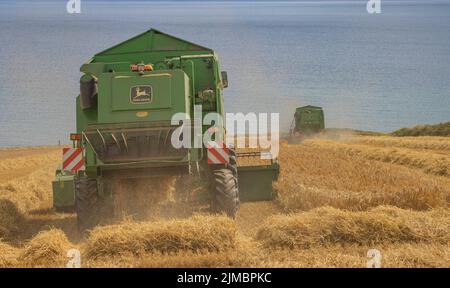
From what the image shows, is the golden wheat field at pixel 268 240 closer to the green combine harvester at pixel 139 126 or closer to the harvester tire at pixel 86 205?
the harvester tire at pixel 86 205

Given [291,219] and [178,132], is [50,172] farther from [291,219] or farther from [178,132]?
[291,219]

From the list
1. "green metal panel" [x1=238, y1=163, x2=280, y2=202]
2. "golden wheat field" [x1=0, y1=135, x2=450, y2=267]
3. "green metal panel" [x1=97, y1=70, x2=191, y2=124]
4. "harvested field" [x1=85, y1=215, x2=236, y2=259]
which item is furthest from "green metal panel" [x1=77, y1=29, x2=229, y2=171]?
"harvested field" [x1=85, y1=215, x2=236, y2=259]

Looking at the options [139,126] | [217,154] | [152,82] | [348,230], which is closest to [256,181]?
[217,154]

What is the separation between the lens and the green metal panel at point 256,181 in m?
16.1

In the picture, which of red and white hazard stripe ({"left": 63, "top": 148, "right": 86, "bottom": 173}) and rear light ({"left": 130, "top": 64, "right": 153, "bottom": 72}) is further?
red and white hazard stripe ({"left": 63, "top": 148, "right": 86, "bottom": 173})

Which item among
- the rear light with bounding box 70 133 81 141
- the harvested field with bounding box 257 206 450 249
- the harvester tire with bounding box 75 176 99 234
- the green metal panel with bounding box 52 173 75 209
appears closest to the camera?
the harvested field with bounding box 257 206 450 249

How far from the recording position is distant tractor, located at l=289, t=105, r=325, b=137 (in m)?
52.3

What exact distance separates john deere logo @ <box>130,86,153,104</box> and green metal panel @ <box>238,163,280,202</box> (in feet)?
12.0

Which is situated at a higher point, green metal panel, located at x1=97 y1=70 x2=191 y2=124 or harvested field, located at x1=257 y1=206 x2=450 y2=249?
green metal panel, located at x1=97 y1=70 x2=191 y2=124

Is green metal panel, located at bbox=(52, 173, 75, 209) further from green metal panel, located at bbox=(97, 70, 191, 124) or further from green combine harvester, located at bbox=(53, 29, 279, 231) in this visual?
green metal panel, located at bbox=(97, 70, 191, 124)

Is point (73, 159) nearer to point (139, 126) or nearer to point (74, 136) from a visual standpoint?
point (74, 136)

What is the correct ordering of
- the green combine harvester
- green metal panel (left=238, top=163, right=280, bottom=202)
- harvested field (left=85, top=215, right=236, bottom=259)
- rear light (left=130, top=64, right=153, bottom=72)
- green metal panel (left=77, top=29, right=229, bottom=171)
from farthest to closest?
1. green metal panel (left=238, top=163, right=280, bottom=202)
2. rear light (left=130, top=64, right=153, bottom=72)
3. green metal panel (left=77, top=29, right=229, bottom=171)
4. the green combine harvester
5. harvested field (left=85, top=215, right=236, bottom=259)

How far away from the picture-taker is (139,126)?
494 inches

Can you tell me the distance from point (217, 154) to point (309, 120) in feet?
129
